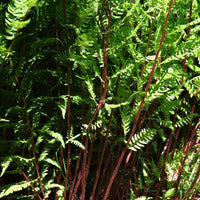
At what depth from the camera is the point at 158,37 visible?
904 mm

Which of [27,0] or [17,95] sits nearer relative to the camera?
[27,0]

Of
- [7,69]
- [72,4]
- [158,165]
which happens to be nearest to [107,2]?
[72,4]

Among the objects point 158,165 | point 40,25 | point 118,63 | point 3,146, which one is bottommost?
point 158,165

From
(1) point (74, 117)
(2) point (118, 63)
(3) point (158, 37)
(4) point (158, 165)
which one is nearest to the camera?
(3) point (158, 37)

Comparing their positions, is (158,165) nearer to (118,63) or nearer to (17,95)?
(118,63)

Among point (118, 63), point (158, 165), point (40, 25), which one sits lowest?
point (158, 165)

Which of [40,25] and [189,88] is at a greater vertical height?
[40,25]

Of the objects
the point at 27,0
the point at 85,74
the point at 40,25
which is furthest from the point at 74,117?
the point at 27,0

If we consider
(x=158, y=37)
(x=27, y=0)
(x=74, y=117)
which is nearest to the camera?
(x=27, y=0)

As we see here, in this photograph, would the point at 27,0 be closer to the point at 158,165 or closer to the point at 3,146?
the point at 3,146

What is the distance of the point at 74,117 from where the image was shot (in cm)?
117

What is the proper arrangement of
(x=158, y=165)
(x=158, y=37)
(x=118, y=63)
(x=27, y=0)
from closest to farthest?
1. (x=27, y=0)
2. (x=158, y=37)
3. (x=118, y=63)
4. (x=158, y=165)

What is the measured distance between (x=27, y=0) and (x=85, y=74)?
1.05ft

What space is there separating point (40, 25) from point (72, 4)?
6.8 inches
